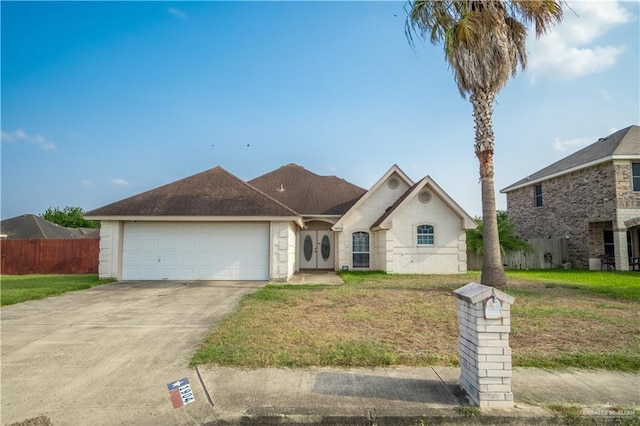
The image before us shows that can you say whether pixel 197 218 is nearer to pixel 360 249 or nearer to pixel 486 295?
pixel 360 249

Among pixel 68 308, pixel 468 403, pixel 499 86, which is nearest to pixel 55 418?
pixel 468 403

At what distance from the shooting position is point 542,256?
2258 cm

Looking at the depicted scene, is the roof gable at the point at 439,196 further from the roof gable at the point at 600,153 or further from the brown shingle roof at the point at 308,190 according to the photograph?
the roof gable at the point at 600,153

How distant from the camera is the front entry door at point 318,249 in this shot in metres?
21.4

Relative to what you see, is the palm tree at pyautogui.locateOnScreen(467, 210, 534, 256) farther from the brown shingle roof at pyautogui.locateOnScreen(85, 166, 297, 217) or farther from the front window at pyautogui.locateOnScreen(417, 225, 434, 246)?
the brown shingle roof at pyautogui.locateOnScreen(85, 166, 297, 217)

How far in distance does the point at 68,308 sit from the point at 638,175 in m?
26.0

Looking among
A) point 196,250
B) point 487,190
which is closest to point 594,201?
point 487,190

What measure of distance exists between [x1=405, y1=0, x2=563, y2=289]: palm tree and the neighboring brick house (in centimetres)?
1189

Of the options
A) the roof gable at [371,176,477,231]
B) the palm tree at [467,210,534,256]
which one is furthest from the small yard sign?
the palm tree at [467,210,534,256]

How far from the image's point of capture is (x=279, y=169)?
989 inches

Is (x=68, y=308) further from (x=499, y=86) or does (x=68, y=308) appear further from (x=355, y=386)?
(x=499, y=86)

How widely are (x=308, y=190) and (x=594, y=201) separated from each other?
16710 millimetres

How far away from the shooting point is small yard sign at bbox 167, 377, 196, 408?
12.3 ft

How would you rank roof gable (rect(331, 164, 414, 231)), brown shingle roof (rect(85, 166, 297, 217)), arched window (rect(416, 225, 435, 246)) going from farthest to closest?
roof gable (rect(331, 164, 414, 231)) → arched window (rect(416, 225, 435, 246)) → brown shingle roof (rect(85, 166, 297, 217))
